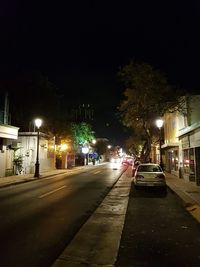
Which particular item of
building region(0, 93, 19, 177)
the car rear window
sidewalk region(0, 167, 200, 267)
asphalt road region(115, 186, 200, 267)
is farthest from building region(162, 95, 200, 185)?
building region(0, 93, 19, 177)

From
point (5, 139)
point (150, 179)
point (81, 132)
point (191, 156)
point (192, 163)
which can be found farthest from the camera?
point (81, 132)

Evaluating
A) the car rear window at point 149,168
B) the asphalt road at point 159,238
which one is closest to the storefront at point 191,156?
the car rear window at point 149,168

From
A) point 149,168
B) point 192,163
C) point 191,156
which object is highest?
point 191,156

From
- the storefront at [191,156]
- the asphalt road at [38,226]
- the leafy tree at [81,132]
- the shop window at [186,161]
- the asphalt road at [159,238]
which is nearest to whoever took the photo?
the asphalt road at [159,238]

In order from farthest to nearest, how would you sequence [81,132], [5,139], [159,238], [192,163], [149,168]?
[81,132] → [5,139] → [192,163] → [149,168] → [159,238]

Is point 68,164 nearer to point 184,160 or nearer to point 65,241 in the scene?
point 184,160

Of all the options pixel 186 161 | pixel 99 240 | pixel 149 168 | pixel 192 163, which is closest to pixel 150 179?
pixel 149 168

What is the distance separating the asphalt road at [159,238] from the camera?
6309mm

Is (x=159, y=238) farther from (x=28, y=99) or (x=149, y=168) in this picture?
(x=28, y=99)

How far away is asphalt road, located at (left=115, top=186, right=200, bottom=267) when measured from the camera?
20.7ft

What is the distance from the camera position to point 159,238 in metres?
8.05

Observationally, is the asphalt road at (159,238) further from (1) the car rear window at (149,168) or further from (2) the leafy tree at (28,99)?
(2) the leafy tree at (28,99)

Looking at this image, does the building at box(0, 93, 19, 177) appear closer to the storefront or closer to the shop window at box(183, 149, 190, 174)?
the storefront

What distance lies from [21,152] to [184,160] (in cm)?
1880
